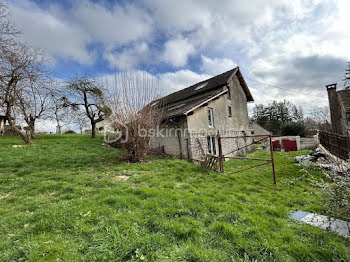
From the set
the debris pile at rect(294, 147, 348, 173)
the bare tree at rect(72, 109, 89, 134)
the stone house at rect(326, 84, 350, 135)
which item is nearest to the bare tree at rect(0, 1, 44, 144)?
the bare tree at rect(72, 109, 89, 134)

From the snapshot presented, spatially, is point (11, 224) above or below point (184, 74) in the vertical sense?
below

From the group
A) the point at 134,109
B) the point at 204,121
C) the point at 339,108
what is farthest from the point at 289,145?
the point at 134,109

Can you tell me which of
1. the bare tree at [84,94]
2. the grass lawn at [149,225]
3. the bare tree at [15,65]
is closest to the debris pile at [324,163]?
the grass lawn at [149,225]

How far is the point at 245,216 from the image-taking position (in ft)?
12.1

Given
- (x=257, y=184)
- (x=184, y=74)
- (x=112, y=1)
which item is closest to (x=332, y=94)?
(x=184, y=74)

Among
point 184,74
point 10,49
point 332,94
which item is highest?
point 184,74

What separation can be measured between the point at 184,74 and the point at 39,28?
→ 32.5 ft

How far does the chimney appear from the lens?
17416mm

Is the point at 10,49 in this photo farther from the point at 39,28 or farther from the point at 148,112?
the point at 148,112

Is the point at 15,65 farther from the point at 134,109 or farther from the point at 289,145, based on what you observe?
the point at 289,145

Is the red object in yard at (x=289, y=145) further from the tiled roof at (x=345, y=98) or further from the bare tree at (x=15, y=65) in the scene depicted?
the bare tree at (x=15, y=65)

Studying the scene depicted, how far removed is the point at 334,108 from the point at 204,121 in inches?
681

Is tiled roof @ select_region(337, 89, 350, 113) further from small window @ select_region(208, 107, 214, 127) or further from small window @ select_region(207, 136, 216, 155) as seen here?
small window @ select_region(207, 136, 216, 155)

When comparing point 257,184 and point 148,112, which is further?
point 148,112
